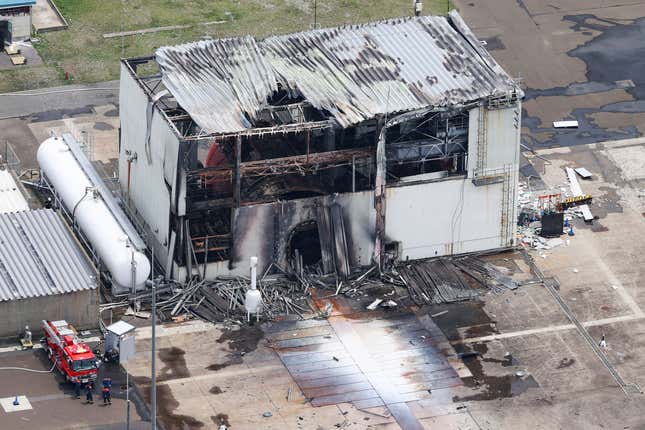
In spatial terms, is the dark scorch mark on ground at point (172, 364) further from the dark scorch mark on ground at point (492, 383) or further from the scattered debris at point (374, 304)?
the dark scorch mark on ground at point (492, 383)

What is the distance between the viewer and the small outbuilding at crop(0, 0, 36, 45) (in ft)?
352

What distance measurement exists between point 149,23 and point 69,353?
117ft

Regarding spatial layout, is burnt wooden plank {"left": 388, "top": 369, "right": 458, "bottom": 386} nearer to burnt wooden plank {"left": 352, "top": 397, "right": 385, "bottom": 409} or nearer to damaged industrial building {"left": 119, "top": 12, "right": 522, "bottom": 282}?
burnt wooden plank {"left": 352, "top": 397, "right": 385, "bottom": 409}

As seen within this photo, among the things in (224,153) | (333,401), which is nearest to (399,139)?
(224,153)

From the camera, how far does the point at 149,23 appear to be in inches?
4387

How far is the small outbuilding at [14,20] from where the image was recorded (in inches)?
4225

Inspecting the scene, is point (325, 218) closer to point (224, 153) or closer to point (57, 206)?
point (224, 153)

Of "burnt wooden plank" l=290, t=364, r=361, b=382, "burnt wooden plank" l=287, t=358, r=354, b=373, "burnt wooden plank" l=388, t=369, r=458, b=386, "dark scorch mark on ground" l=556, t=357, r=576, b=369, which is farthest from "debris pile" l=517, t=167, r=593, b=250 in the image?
"burnt wooden plank" l=290, t=364, r=361, b=382

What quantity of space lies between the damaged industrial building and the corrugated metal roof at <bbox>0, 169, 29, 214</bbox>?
5.10 meters

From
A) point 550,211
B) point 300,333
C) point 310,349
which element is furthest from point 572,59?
point 310,349

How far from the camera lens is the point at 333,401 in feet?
264

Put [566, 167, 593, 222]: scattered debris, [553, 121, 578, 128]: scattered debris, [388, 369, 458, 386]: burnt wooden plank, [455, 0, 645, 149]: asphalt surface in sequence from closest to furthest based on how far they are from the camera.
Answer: [388, 369, 458, 386]: burnt wooden plank → [566, 167, 593, 222]: scattered debris → [553, 121, 578, 128]: scattered debris → [455, 0, 645, 149]: asphalt surface

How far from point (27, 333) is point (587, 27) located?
144ft

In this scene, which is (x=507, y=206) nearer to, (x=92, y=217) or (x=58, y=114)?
(x=92, y=217)
